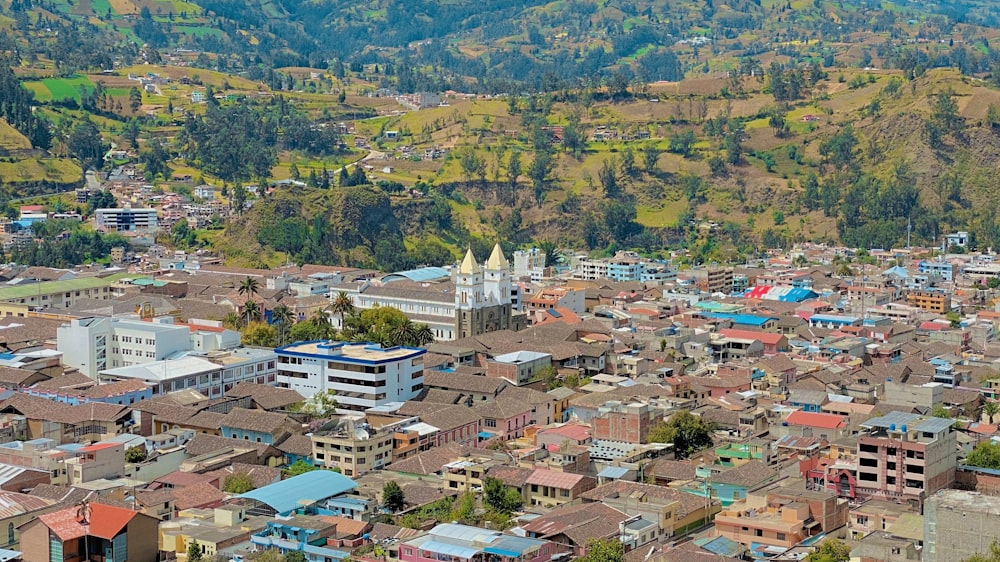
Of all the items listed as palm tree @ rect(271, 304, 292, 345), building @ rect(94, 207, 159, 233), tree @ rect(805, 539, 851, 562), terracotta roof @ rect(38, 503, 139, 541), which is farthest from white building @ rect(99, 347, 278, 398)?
building @ rect(94, 207, 159, 233)

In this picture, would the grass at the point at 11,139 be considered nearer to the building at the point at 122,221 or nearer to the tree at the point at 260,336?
the building at the point at 122,221

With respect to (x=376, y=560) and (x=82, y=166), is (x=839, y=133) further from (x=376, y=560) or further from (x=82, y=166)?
(x=376, y=560)

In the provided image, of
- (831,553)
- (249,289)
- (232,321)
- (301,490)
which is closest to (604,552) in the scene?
(831,553)

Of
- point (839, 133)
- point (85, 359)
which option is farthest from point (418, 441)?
point (839, 133)

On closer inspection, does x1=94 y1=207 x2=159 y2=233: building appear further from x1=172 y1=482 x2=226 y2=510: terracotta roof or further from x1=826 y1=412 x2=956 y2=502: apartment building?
x1=826 y1=412 x2=956 y2=502: apartment building

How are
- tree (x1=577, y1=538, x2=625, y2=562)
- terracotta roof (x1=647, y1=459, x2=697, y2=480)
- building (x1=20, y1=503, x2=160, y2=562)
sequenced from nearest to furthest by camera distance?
1. tree (x1=577, y1=538, x2=625, y2=562)
2. building (x1=20, y1=503, x2=160, y2=562)
3. terracotta roof (x1=647, y1=459, x2=697, y2=480)

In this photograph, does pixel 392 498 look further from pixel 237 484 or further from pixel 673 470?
pixel 673 470

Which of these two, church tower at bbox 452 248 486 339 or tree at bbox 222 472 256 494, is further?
church tower at bbox 452 248 486 339
